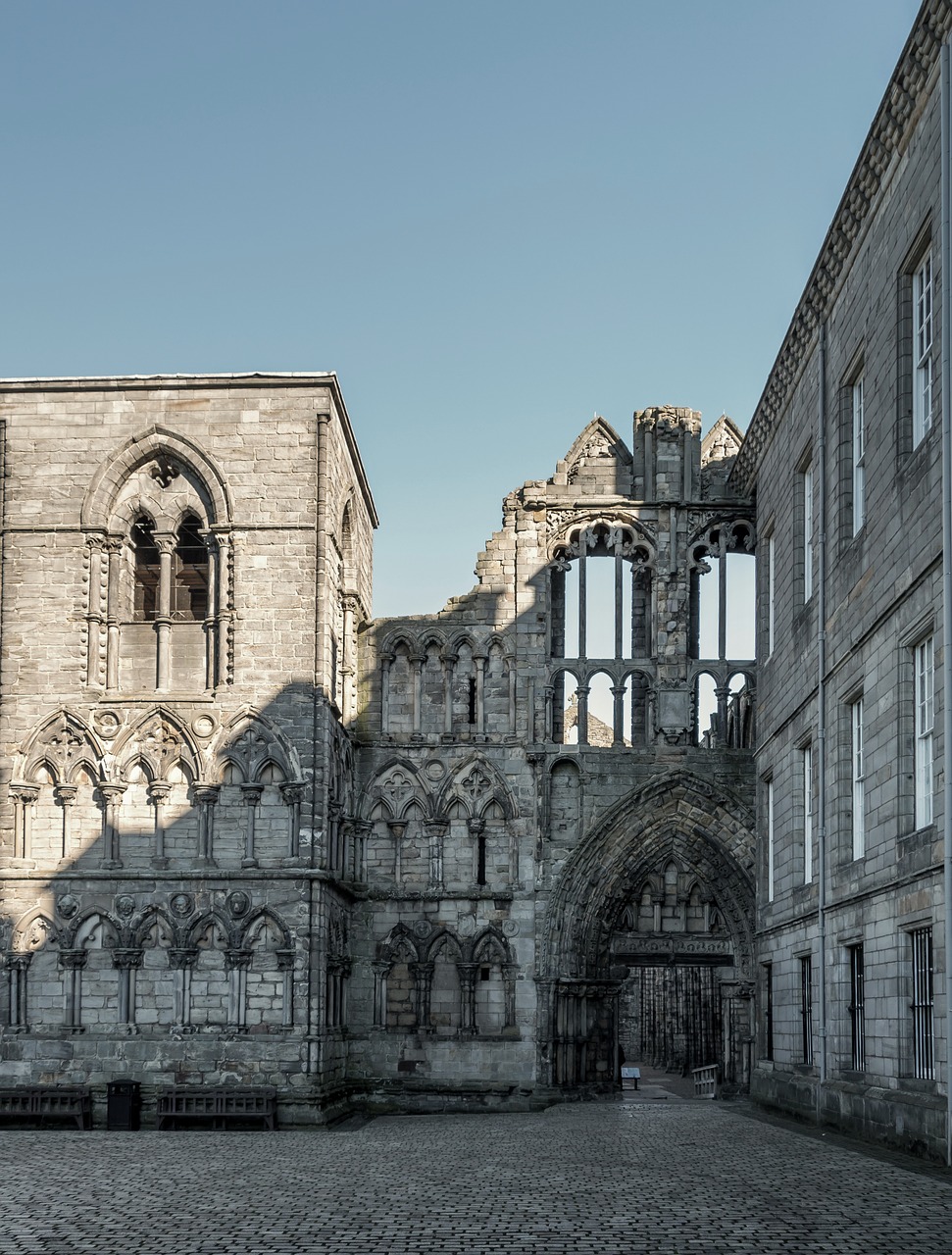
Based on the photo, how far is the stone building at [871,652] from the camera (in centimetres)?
1648

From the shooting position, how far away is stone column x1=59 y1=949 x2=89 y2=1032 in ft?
79.7

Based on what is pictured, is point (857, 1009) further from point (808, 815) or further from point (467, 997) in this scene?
point (467, 997)

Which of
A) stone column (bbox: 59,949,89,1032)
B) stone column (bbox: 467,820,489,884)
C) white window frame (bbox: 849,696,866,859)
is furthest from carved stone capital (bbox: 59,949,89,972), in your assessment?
white window frame (bbox: 849,696,866,859)

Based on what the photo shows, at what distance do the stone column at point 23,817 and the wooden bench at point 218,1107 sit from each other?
165 inches

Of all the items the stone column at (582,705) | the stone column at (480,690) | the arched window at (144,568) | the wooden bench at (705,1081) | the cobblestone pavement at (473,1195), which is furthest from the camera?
the wooden bench at (705,1081)

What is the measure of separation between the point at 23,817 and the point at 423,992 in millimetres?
7289

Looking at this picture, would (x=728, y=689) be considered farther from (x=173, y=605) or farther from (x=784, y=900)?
(x=173, y=605)

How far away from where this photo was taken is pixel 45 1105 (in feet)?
77.4

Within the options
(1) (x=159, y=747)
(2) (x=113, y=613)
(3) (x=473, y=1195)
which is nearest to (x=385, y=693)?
(1) (x=159, y=747)

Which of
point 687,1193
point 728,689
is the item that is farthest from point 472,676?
point 687,1193

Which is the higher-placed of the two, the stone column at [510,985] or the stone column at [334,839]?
the stone column at [334,839]

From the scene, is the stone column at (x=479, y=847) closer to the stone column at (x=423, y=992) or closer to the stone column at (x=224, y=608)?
the stone column at (x=423, y=992)

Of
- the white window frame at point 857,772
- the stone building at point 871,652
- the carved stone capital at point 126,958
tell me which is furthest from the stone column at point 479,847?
the white window frame at point 857,772

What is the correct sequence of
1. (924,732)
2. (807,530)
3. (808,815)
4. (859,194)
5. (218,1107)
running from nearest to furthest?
(924,732), (859,194), (218,1107), (808,815), (807,530)
